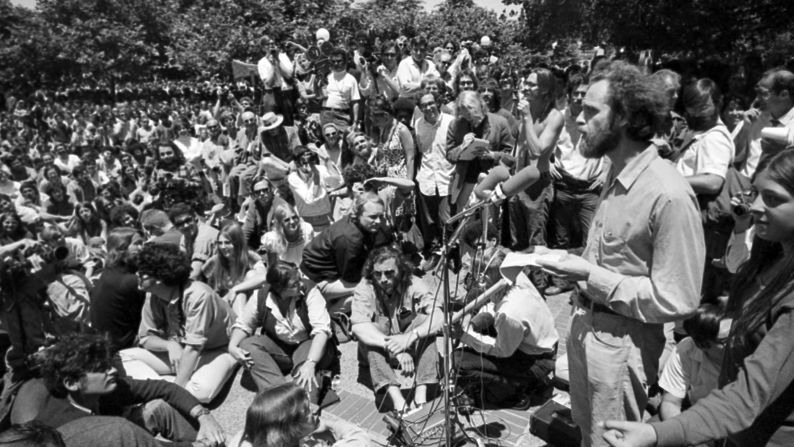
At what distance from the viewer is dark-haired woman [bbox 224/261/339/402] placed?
4.24m

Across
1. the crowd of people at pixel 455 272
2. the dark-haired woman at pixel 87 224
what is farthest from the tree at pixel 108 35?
the dark-haired woman at pixel 87 224

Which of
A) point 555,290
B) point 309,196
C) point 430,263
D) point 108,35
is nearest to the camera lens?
point 555,290

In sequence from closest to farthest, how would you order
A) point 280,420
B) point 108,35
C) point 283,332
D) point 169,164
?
point 280,420 → point 283,332 → point 169,164 → point 108,35

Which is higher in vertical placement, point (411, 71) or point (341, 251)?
point (411, 71)

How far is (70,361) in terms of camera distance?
10.2 ft

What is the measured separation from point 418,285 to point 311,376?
1073mm

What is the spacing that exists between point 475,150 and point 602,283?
3309 millimetres

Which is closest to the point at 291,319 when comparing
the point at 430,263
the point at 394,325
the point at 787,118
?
the point at 394,325

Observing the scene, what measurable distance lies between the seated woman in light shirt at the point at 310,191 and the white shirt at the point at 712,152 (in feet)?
12.5

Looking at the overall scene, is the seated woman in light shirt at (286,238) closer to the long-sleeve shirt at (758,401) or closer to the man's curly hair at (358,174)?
the man's curly hair at (358,174)

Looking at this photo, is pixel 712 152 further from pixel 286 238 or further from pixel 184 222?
pixel 184 222

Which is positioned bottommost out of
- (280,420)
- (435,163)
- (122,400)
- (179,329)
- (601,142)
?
(179,329)

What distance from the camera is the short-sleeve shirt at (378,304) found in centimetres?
427

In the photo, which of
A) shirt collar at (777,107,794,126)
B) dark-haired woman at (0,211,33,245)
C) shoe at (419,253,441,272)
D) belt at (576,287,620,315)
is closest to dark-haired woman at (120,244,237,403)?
dark-haired woman at (0,211,33,245)
